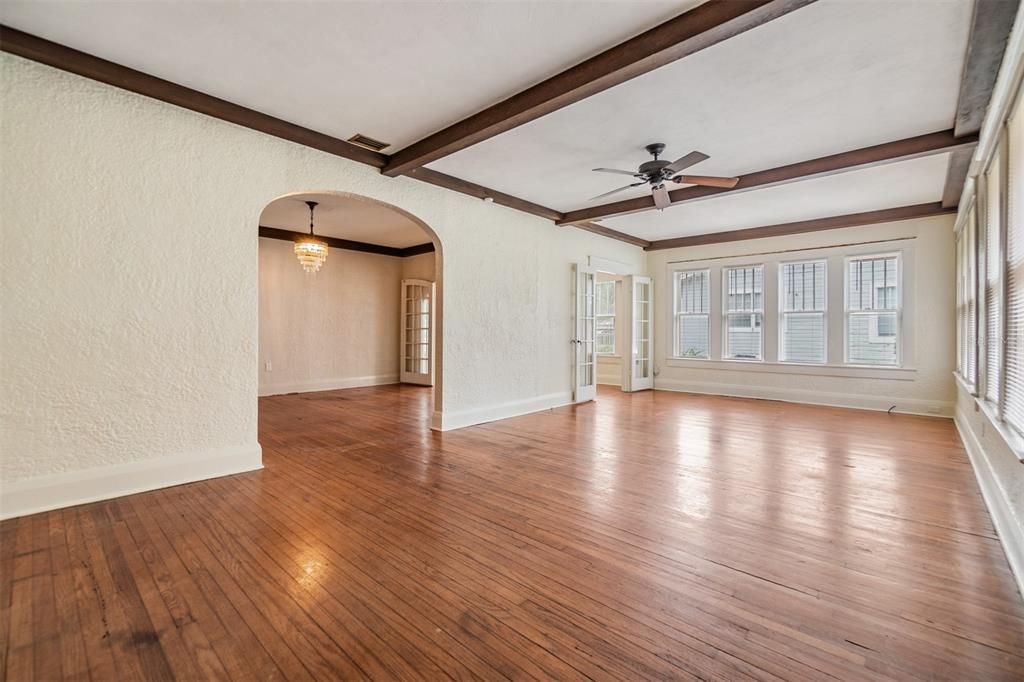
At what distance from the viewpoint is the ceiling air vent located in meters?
3.97

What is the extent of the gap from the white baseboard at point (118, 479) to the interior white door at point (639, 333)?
632cm

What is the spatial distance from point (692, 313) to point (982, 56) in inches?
235

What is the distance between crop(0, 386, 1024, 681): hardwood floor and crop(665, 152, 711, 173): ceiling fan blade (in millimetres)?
2525

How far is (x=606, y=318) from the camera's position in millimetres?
9703

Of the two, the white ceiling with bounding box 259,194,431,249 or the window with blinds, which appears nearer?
the window with blinds

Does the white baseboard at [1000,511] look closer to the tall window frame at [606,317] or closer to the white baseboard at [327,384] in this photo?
the tall window frame at [606,317]

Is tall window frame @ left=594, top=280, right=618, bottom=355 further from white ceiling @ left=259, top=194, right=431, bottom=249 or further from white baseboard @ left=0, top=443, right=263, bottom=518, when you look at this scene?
white baseboard @ left=0, top=443, right=263, bottom=518

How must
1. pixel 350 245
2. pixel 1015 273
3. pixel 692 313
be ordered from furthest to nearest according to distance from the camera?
1. pixel 350 245
2. pixel 692 313
3. pixel 1015 273

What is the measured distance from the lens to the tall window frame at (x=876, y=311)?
6441 millimetres

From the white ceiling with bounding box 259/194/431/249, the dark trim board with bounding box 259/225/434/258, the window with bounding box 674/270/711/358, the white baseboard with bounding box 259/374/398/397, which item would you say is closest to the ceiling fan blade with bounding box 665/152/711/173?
the white ceiling with bounding box 259/194/431/249

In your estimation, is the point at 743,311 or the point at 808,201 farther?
the point at 743,311

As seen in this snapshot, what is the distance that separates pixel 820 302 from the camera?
711cm

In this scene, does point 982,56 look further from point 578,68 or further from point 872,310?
point 872,310

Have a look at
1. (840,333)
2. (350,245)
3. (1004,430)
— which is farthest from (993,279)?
(350,245)
